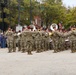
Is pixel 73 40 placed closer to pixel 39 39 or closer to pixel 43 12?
pixel 39 39

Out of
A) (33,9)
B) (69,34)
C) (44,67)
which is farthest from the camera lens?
(33,9)

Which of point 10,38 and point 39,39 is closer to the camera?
point 39,39

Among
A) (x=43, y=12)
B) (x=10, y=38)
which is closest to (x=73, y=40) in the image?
(x=10, y=38)

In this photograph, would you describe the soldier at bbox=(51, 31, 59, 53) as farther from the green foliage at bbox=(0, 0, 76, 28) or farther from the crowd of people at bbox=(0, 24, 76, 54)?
the green foliage at bbox=(0, 0, 76, 28)

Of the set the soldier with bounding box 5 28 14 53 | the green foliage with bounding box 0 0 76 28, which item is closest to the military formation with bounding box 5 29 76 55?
the soldier with bounding box 5 28 14 53

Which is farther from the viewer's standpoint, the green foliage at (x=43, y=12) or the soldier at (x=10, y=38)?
the green foliage at (x=43, y=12)

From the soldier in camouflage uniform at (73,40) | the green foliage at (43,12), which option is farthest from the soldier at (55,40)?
the green foliage at (43,12)

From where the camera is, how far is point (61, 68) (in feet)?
50.8

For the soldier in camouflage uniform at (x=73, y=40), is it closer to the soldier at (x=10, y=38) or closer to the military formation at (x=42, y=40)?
the military formation at (x=42, y=40)

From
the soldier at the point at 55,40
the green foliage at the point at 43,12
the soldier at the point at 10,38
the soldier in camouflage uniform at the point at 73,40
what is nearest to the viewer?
the soldier in camouflage uniform at the point at 73,40

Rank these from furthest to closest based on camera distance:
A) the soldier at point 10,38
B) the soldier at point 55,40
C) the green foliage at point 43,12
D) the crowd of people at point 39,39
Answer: the green foliage at point 43,12, the soldier at point 10,38, the soldier at point 55,40, the crowd of people at point 39,39

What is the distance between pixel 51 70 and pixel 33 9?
1878 inches

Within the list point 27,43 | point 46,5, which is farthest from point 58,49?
point 46,5

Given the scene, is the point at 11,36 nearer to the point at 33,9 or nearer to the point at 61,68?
the point at 61,68
